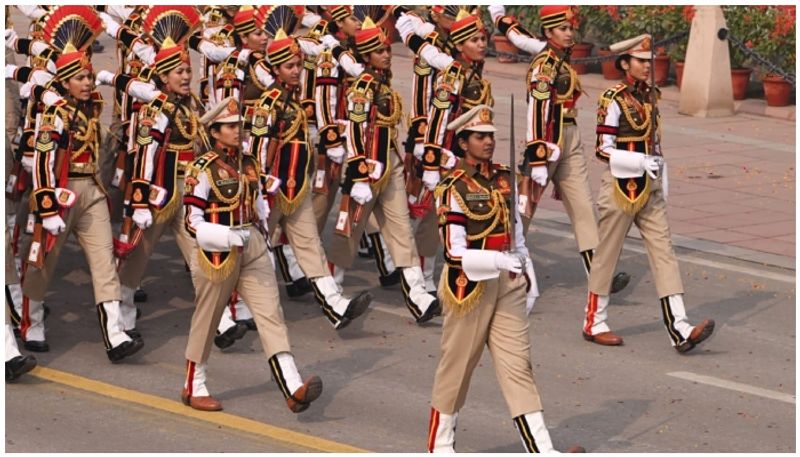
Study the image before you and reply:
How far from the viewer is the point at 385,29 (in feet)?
52.4

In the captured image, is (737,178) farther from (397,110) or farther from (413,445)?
(413,445)

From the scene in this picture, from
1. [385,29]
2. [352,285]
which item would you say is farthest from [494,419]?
[385,29]

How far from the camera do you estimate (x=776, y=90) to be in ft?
72.9

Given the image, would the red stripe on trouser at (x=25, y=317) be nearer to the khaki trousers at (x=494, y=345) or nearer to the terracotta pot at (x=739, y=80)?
the khaki trousers at (x=494, y=345)

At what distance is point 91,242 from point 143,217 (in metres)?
0.37

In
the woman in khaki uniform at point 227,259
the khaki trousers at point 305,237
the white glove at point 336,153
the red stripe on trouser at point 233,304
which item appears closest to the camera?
the woman in khaki uniform at point 227,259

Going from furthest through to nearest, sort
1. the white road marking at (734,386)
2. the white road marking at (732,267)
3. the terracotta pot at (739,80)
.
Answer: the terracotta pot at (739,80) → the white road marking at (732,267) → the white road marking at (734,386)

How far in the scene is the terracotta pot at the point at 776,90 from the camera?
22.2m

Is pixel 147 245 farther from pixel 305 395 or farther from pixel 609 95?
pixel 609 95

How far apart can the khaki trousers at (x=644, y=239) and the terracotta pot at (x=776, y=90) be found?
8778mm

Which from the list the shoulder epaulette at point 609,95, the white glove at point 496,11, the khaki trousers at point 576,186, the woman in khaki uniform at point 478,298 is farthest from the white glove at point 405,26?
the woman in khaki uniform at point 478,298

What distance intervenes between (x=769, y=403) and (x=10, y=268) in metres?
4.90

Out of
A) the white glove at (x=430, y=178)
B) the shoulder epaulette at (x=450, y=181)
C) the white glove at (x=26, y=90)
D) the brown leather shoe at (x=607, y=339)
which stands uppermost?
the shoulder epaulette at (x=450, y=181)

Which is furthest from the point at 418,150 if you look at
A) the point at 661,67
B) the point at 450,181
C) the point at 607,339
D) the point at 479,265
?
the point at 661,67
